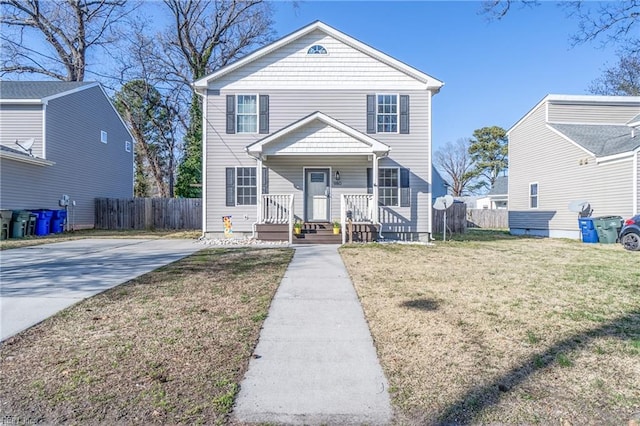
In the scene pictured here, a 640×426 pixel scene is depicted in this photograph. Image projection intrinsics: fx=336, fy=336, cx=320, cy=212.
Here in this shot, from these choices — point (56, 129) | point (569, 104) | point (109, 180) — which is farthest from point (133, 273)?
point (569, 104)

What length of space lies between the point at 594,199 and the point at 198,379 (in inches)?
623

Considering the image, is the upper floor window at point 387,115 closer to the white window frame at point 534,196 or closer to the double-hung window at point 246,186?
the double-hung window at point 246,186

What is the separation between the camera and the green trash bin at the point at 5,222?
1192 cm

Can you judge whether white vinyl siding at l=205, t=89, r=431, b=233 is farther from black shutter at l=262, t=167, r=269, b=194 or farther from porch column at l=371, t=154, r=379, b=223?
porch column at l=371, t=154, r=379, b=223

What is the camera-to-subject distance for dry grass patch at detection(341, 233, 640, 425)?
223 cm

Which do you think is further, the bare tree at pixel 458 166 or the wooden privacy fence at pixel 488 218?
the bare tree at pixel 458 166

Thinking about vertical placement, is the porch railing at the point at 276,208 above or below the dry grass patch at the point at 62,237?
above

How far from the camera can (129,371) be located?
2568mm

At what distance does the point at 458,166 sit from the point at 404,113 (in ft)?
130

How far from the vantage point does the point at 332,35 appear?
1182cm

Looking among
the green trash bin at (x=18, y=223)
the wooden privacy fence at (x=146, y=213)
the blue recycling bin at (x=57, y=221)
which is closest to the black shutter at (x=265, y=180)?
the wooden privacy fence at (x=146, y=213)

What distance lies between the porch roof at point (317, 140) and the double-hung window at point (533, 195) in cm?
1024

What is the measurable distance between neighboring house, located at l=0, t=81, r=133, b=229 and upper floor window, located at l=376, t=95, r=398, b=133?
43.8ft

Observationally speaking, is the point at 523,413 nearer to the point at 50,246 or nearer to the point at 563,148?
the point at 50,246
